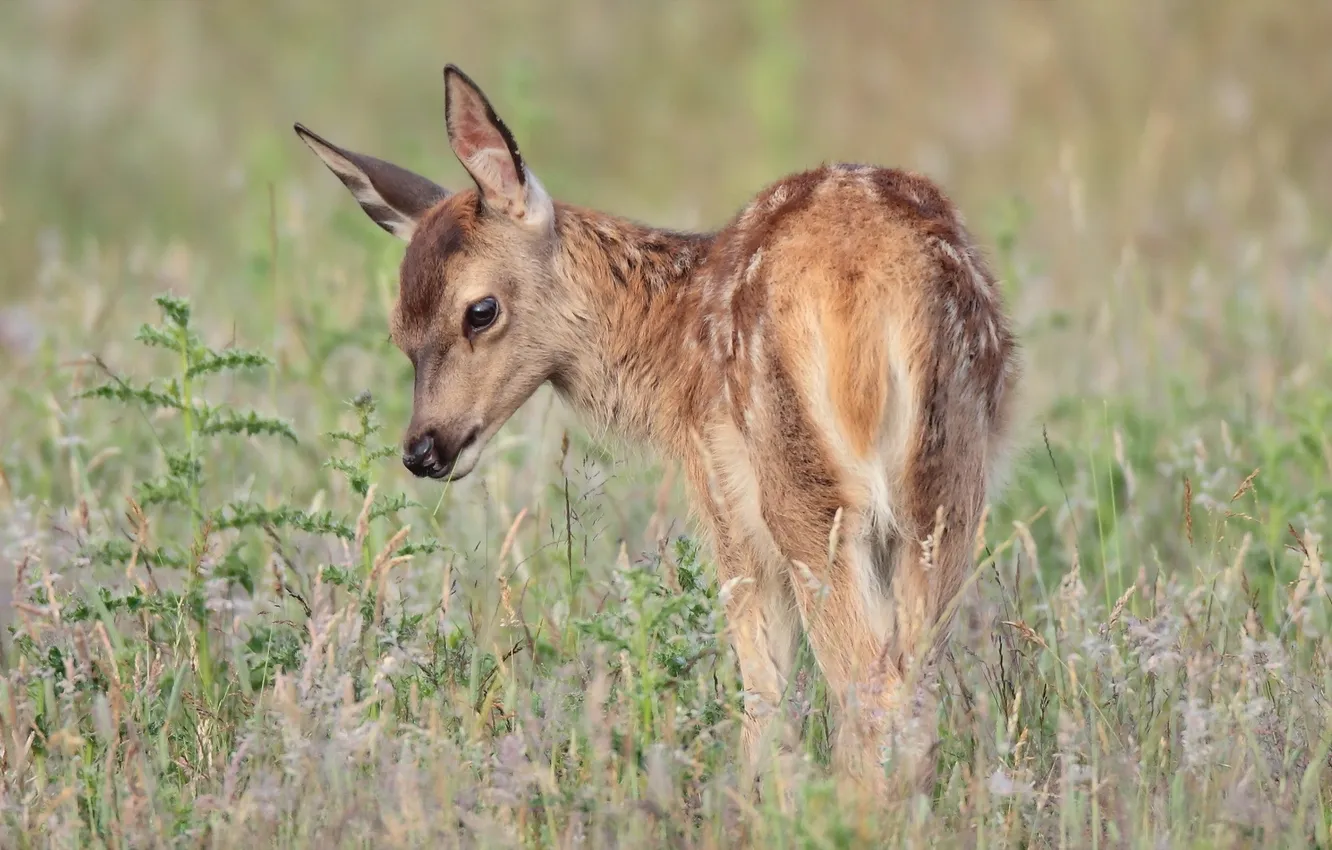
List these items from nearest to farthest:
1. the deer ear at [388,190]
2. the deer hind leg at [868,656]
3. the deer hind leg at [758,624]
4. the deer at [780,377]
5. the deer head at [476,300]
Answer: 1. the deer hind leg at [868,656]
2. the deer at [780,377]
3. the deer hind leg at [758,624]
4. the deer head at [476,300]
5. the deer ear at [388,190]

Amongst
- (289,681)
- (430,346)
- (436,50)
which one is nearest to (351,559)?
(289,681)

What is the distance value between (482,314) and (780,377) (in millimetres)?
1370

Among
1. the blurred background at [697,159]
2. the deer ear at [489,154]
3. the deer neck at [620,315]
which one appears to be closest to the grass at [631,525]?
the blurred background at [697,159]

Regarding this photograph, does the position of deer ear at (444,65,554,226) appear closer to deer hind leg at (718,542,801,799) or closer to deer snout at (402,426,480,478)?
deer snout at (402,426,480,478)

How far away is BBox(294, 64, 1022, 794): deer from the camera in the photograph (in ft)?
14.0

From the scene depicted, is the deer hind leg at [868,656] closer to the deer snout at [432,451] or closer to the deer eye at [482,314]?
the deer snout at [432,451]

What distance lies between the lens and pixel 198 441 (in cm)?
504

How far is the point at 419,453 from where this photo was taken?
211 inches

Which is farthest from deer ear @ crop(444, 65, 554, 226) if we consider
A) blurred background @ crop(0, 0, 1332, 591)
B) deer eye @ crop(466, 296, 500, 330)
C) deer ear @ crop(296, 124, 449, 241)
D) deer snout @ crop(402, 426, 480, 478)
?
blurred background @ crop(0, 0, 1332, 591)

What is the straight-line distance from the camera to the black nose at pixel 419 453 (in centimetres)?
535

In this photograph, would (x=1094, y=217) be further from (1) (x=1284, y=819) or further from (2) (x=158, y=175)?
(1) (x=1284, y=819)

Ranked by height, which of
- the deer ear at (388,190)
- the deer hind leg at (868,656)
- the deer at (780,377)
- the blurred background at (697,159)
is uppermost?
the blurred background at (697,159)

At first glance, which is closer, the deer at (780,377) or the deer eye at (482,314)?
the deer at (780,377)

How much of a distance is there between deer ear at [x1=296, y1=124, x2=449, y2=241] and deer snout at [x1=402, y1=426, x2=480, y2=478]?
2.71 ft
